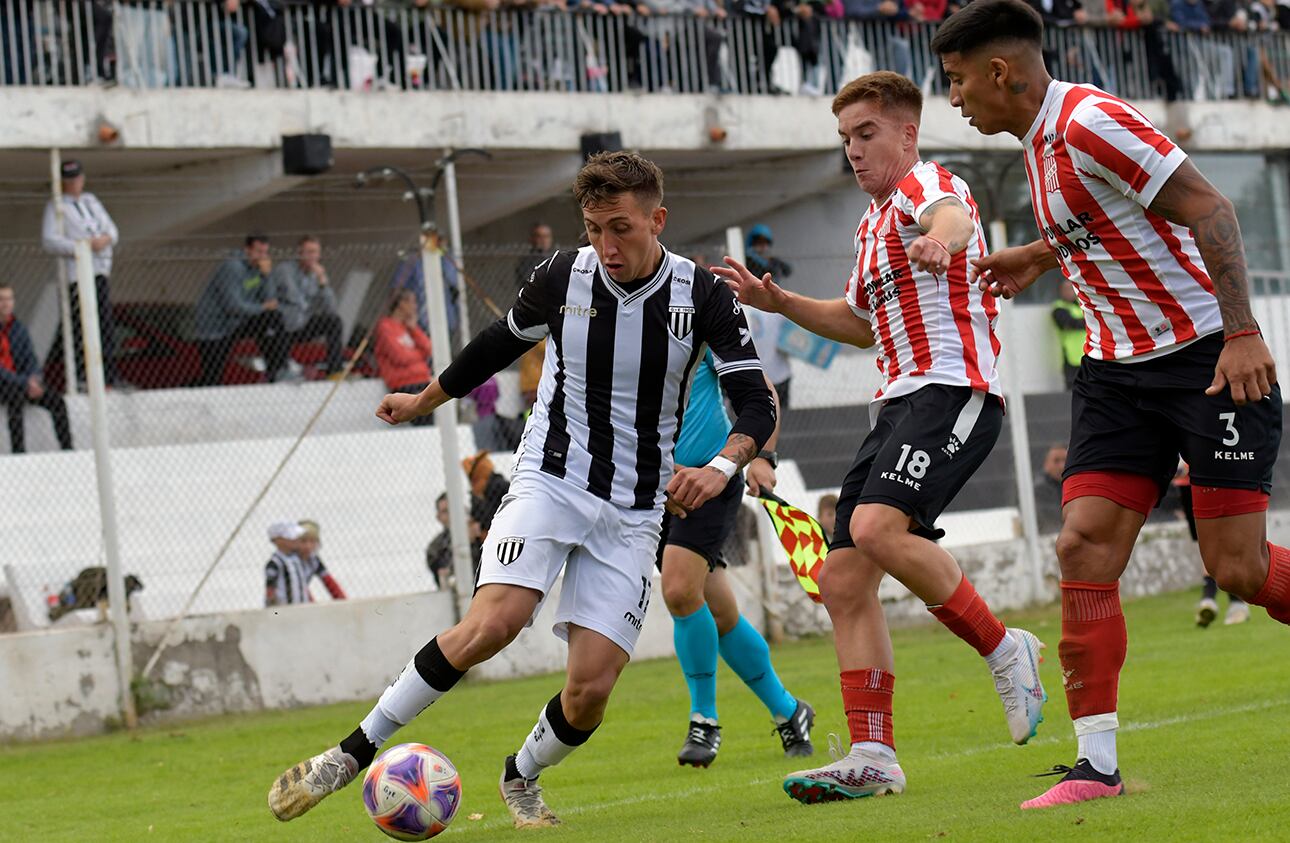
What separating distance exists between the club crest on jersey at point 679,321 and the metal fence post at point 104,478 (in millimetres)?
6992

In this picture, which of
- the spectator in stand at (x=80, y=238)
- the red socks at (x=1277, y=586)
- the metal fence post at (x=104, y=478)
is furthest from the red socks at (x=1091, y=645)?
the spectator in stand at (x=80, y=238)

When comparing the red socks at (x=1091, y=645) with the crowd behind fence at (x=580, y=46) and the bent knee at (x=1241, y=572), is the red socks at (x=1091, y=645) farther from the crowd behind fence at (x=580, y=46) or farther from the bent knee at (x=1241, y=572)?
the crowd behind fence at (x=580, y=46)

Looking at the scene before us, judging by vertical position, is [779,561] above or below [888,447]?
below

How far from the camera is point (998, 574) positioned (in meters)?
17.2

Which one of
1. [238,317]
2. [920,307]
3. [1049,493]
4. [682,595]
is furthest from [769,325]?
[920,307]

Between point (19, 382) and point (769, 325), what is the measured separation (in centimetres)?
660

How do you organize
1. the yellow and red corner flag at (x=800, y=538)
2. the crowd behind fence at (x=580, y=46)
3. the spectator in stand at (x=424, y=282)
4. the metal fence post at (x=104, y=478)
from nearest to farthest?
the yellow and red corner flag at (x=800, y=538) → the metal fence post at (x=104, y=478) → the spectator in stand at (x=424, y=282) → the crowd behind fence at (x=580, y=46)

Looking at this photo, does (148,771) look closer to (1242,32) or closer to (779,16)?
(779,16)

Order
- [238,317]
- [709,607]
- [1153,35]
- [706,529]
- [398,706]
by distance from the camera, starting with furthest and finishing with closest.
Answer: [1153,35] < [238,317] < [709,607] < [706,529] < [398,706]

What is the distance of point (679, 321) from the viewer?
658cm

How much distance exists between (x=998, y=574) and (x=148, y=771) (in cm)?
933

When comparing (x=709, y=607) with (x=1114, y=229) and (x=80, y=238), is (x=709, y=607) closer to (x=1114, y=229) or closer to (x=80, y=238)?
(x=1114, y=229)

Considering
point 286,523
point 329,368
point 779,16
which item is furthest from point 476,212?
point 286,523

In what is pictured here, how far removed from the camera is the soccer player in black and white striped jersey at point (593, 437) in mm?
6312
